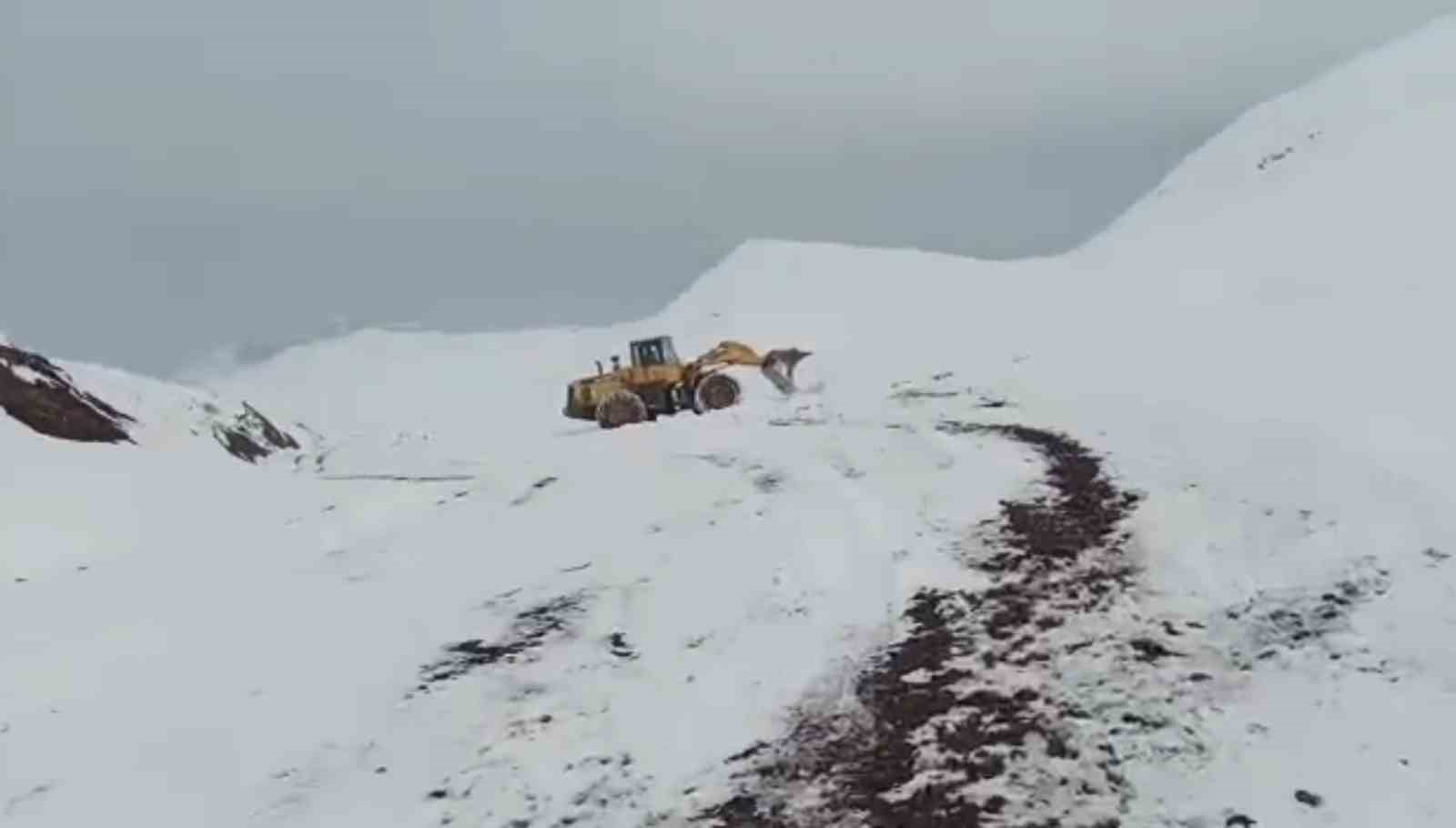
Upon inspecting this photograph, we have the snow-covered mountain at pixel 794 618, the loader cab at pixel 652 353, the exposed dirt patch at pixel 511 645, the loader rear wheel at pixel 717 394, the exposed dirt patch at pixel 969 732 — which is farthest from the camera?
the loader cab at pixel 652 353

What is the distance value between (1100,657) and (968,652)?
0.90 metres

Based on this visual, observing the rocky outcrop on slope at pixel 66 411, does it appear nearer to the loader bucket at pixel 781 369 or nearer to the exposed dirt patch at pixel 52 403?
the exposed dirt patch at pixel 52 403

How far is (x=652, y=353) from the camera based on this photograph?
29.6 metres

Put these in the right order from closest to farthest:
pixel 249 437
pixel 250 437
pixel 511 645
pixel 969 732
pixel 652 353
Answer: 1. pixel 969 732
2. pixel 511 645
3. pixel 652 353
4. pixel 249 437
5. pixel 250 437

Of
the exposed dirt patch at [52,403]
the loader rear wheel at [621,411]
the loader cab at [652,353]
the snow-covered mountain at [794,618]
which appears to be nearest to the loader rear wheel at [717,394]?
the loader rear wheel at [621,411]

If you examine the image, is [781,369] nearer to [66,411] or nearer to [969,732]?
[969,732]

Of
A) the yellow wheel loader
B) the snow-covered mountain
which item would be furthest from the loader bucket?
the snow-covered mountain

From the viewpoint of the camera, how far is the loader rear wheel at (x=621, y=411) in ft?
92.4

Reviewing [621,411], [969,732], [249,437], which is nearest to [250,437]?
[249,437]

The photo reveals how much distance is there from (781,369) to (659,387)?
3174mm

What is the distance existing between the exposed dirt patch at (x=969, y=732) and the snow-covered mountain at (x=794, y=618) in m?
0.04

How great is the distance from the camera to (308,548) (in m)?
14.7

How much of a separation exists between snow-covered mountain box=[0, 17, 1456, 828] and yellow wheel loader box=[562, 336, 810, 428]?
496cm

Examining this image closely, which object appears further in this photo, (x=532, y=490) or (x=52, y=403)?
(x=52, y=403)
